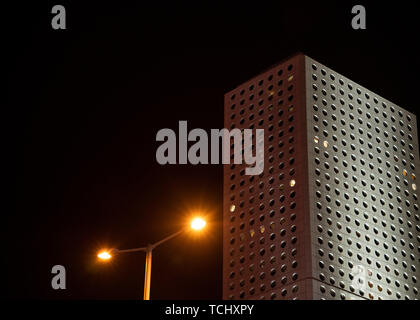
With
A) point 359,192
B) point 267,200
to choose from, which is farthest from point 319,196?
point 359,192

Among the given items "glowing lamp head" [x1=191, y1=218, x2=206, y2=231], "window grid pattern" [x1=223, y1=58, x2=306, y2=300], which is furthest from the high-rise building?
"glowing lamp head" [x1=191, y1=218, x2=206, y2=231]

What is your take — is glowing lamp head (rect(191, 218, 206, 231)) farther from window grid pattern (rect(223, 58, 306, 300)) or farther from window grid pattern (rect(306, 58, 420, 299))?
window grid pattern (rect(306, 58, 420, 299))

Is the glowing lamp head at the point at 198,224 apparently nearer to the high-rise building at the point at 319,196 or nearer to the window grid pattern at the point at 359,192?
the high-rise building at the point at 319,196

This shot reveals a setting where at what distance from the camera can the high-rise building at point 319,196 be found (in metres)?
80.4

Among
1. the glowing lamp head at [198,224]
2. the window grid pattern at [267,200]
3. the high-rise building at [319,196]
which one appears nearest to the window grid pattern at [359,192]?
the high-rise building at [319,196]

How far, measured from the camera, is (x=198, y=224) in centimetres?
2000

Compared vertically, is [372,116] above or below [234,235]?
above

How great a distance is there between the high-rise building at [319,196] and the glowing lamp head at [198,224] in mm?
57185

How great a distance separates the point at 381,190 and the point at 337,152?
7344mm

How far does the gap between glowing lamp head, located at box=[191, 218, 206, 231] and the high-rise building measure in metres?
57.2
